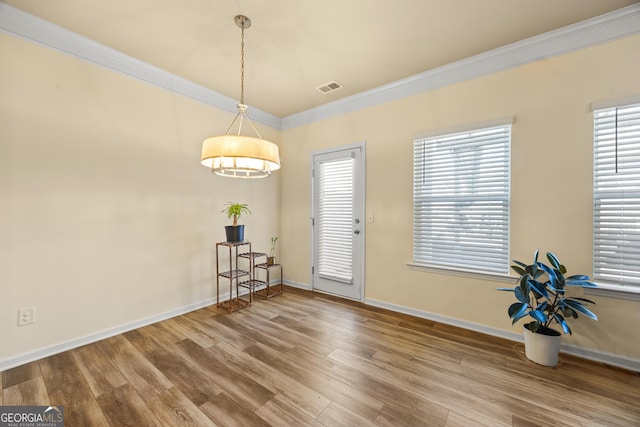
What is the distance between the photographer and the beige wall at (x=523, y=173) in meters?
2.16

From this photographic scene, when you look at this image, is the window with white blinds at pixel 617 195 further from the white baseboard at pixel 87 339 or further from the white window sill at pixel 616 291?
the white baseboard at pixel 87 339

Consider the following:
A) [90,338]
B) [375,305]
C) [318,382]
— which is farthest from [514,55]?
[90,338]

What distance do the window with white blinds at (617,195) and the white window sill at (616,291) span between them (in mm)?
40

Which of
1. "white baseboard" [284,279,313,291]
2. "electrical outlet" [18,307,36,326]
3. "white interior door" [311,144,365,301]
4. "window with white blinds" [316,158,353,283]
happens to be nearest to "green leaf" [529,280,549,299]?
"white interior door" [311,144,365,301]

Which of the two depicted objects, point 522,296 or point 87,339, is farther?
point 87,339

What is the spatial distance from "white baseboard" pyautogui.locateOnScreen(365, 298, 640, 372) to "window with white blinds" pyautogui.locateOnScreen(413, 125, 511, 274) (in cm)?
58

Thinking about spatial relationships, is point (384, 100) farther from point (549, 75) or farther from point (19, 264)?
point (19, 264)

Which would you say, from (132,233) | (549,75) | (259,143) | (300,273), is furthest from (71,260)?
(549,75)

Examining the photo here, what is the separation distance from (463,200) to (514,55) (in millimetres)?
1454

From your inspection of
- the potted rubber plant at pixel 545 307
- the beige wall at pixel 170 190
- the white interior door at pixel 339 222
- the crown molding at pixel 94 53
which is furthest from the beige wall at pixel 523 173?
the crown molding at pixel 94 53

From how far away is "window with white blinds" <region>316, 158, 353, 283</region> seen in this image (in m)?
3.70

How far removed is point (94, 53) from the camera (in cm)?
248
